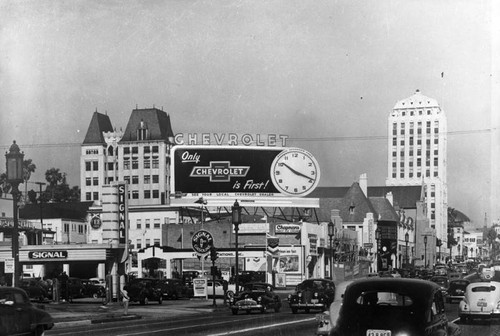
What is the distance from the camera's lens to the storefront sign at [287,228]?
8006 centimetres

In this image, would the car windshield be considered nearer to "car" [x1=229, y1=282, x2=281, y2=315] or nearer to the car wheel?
"car" [x1=229, y1=282, x2=281, y2=315]

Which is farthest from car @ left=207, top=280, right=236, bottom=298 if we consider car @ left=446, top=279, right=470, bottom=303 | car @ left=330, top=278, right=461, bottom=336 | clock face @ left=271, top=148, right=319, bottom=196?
car @ left=330, top=278, right=461, bottom=336

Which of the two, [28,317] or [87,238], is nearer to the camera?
[28,317]

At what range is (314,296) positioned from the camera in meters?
38.6

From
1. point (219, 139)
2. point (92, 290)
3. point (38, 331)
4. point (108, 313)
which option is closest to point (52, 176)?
point (219, 139)

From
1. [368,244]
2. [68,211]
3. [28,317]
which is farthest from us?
[68,211]

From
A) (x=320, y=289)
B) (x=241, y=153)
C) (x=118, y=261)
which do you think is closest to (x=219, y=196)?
(x=241, y=153)

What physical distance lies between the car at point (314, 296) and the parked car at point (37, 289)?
57.6ft

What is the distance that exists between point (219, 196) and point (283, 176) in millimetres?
6462

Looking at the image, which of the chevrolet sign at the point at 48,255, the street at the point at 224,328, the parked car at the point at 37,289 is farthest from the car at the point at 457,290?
the parked car at the point at 37,289

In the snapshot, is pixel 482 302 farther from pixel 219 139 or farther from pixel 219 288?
pixel 219 139

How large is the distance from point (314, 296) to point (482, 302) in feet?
31.4

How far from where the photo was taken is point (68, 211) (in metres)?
137

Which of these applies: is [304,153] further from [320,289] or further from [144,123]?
[144,123]
